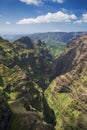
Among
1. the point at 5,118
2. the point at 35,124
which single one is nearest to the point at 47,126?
the point at 35,124

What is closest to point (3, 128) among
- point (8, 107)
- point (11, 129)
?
point (11, 129)

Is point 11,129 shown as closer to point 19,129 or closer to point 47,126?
point 19,129

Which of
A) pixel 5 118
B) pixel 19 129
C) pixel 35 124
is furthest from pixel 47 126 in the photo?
pixel 5 118

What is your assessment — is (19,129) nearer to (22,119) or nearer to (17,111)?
(22,119)

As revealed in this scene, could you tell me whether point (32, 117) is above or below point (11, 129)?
above

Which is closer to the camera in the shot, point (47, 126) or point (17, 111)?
point (47, 126)

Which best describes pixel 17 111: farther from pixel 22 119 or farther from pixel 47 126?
pixel 47 126

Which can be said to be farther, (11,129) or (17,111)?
(17,111)
